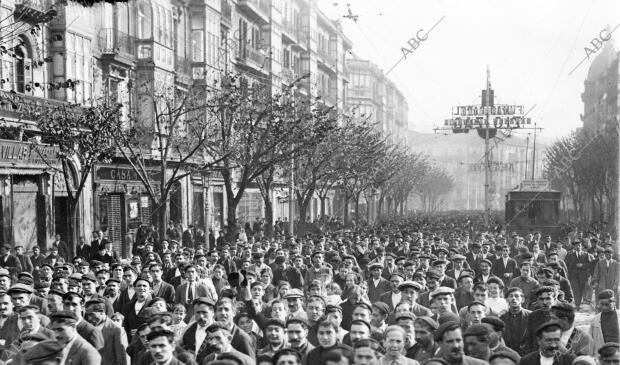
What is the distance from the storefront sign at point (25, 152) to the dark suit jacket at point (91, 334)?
13545mm

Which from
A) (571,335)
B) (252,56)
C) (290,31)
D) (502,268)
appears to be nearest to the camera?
(571,335)

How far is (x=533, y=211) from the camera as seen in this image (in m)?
35.0

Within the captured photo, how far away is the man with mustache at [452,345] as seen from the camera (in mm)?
7199

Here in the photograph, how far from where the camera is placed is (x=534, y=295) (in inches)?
420

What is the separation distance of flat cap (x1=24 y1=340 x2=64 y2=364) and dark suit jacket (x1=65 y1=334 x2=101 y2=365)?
0.80 metres

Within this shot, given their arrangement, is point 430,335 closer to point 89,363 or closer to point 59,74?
point 89,363

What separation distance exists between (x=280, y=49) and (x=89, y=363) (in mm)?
40207

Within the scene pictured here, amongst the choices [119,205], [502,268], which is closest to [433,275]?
[502,268]

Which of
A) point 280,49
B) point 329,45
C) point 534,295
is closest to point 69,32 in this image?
point 534,295

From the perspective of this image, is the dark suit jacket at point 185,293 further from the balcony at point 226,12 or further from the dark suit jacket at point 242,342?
the balcony at point 226,12

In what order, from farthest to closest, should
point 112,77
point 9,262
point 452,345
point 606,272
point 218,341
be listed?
1. point 112,77
2. point 9,262
3. point 606,272
4. point 218,341
5. point 452,345

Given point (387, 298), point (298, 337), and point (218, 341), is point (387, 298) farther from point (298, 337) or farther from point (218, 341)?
point (218, 341)

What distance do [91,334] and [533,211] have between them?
28.7 m

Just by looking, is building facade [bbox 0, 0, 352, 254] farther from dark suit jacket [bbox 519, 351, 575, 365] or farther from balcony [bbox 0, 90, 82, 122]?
dark suit jacket [bbox 519, 351, 575, 365]
